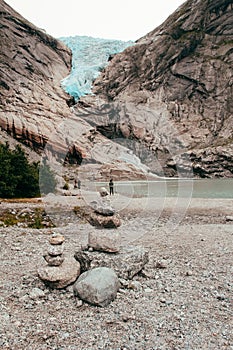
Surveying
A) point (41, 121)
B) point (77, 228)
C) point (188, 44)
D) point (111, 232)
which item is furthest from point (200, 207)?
point (188, 44)

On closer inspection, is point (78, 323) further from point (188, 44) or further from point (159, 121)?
point (188, 44)

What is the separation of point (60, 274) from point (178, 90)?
128m

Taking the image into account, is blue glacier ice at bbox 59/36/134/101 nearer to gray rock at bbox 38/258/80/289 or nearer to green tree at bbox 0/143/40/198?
green tree at bbox 0/143/40/198

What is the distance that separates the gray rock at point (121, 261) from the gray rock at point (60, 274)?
581 mm

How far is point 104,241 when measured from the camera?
10523 millimetres

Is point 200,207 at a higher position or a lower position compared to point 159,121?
lower

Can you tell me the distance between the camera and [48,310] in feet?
27.3

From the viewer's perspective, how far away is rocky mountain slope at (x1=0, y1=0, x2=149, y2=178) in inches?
3558

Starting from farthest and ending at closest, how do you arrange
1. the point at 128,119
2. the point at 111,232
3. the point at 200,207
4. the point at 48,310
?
the point at 128,119 < the point at 200,207 < the point at 111,232 < the point at 48,310

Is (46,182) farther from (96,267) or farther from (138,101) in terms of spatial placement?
(138,101)

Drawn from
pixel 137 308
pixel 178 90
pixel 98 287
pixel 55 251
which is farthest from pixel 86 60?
pixel 137 308

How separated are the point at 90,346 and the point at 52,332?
3.54ft

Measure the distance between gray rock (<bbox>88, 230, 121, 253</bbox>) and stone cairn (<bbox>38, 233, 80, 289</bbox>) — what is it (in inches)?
39.4

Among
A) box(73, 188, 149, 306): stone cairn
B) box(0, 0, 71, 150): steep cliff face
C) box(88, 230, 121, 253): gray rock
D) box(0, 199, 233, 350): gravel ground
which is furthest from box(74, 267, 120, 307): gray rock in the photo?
box(0, 0, 71, 150): steep cliff face
